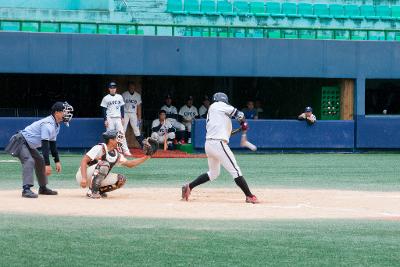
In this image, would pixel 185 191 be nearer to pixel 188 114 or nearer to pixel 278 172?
pixel 278 172

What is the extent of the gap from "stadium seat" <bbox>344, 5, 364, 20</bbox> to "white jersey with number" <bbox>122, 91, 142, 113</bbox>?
8527 millimetres

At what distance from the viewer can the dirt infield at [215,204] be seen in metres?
13.4

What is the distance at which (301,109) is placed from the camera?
32875mm

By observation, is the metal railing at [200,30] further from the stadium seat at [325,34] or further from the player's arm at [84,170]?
the player's arm at [84,170]

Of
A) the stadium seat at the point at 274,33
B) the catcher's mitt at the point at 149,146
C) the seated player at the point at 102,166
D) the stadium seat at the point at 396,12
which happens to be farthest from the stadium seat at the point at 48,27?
the catcher's mitt at the point at 149,146

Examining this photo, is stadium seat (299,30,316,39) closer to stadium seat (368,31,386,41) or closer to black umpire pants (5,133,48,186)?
stadium seat (368,31,386,41)

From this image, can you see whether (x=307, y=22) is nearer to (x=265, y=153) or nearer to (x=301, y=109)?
(x=301, y=109)

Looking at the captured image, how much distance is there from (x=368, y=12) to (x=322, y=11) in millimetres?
1643

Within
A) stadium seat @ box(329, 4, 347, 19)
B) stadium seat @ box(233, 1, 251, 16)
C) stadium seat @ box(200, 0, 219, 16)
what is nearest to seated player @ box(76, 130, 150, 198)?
stadium seat @ box(200, 0, 219, 16)

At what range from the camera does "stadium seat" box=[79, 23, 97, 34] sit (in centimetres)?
2844

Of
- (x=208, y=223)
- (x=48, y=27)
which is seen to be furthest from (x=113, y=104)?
(x=208, y=223)

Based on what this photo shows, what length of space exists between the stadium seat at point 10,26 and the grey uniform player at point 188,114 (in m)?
5.40

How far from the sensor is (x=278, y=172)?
22.0 metres

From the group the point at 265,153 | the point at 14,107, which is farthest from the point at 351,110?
the point at 14,107
